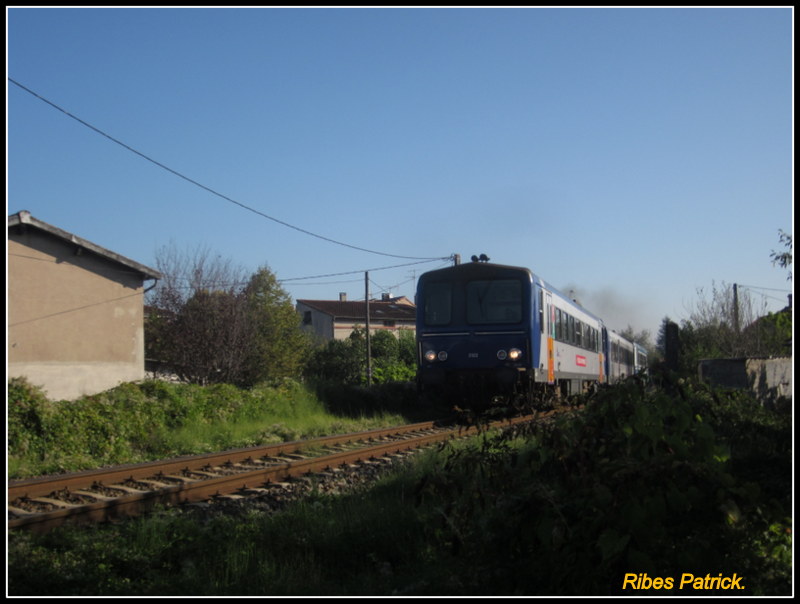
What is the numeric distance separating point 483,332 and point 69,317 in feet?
30.9

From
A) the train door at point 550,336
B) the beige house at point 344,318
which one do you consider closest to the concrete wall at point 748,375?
the train door at point 550,336

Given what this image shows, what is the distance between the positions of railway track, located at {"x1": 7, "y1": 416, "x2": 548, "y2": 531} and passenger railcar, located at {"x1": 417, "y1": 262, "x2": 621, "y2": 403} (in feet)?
11.0

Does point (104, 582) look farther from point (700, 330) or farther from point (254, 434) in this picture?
point (700, 330)

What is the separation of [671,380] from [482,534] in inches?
69.5

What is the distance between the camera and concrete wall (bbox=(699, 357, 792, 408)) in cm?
1358

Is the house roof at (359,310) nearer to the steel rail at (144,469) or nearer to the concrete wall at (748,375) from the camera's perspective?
the concrete wall at (748,375)

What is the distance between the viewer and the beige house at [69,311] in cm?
1573

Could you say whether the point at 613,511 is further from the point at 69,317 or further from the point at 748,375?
the point at 69,317

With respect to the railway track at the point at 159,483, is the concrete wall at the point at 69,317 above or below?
above

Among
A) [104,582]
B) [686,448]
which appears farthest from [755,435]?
[104,582]

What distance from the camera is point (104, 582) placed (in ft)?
15.9

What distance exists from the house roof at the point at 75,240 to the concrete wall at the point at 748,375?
13.4 metres

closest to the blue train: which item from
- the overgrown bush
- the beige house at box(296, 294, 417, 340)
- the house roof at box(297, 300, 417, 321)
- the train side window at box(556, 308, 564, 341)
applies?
the train side window at box(556, 308, 564, 341)

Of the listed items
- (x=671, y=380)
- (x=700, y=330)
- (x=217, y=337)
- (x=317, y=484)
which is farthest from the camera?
(x=700, y=330)
